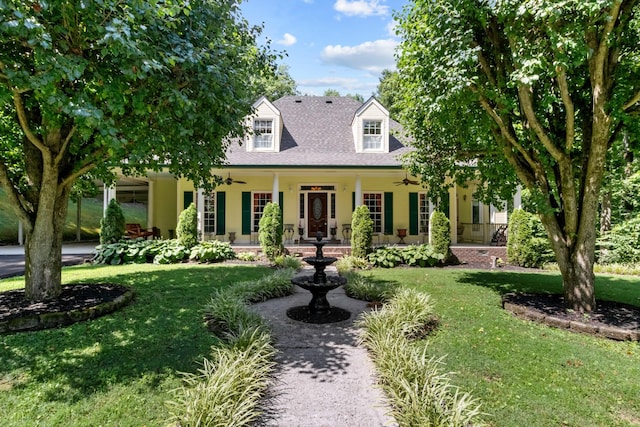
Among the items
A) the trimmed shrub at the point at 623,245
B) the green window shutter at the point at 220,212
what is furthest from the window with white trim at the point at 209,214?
the trimmed shrub at the point at 623,245

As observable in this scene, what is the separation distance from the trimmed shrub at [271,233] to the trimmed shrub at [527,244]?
7637 millimetres

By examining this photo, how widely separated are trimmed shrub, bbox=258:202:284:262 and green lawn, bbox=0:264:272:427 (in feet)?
15.1

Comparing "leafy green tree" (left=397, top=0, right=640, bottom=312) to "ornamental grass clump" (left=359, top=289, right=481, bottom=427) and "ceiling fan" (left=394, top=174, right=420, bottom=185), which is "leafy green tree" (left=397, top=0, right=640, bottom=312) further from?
"ceiling fan" (left=394, top=174, right=420, bottom=185)

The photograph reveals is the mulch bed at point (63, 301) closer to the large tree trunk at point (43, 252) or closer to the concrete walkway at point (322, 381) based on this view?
the large tree trunk at point (43, 252)

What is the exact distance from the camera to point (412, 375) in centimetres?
342

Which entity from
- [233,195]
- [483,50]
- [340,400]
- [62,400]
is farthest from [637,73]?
[233,195]

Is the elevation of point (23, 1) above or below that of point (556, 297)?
above

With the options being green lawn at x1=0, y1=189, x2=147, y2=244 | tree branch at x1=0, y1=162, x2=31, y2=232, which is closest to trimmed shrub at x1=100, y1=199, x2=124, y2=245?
tree branch at x1=0, y1=162, x2=31, y2=232

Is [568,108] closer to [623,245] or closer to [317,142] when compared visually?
[623,245]

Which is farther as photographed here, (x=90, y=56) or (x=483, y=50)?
(x=483, y=50)

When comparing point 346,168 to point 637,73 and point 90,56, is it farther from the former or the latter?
point 90,56

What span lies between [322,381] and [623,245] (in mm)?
12212

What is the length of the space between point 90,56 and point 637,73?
818 centimetres

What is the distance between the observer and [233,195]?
13.9 metres
